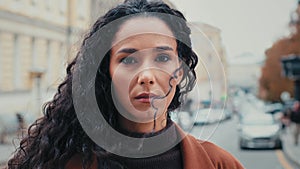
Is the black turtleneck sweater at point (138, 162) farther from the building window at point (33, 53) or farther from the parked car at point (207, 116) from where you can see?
the building window at point (33, 53)

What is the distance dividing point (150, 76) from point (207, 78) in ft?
0.67

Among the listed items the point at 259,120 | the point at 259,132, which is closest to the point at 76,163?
the point at 259,132

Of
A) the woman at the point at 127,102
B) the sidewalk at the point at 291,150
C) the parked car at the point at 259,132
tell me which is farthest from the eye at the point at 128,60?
the parked car at the point at 259,132

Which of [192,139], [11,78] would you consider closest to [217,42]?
[192,139]

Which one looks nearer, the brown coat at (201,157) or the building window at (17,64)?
the brown coat at (201,157)

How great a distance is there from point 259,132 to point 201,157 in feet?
31.9

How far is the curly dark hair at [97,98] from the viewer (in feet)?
3.10

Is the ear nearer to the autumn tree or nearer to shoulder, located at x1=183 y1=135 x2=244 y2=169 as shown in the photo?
shoulder, located at x1=183 y1=135 x2=244 y2=169

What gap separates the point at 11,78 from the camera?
503 inches

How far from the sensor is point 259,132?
10461mm

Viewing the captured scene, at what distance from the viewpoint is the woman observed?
90 centimetres

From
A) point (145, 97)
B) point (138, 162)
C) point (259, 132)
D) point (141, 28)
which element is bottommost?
point (259, 132)

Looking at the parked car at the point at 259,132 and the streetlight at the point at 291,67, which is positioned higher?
the streetlight at the point at 291,67

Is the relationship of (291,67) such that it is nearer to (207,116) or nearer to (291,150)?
(291,150)
